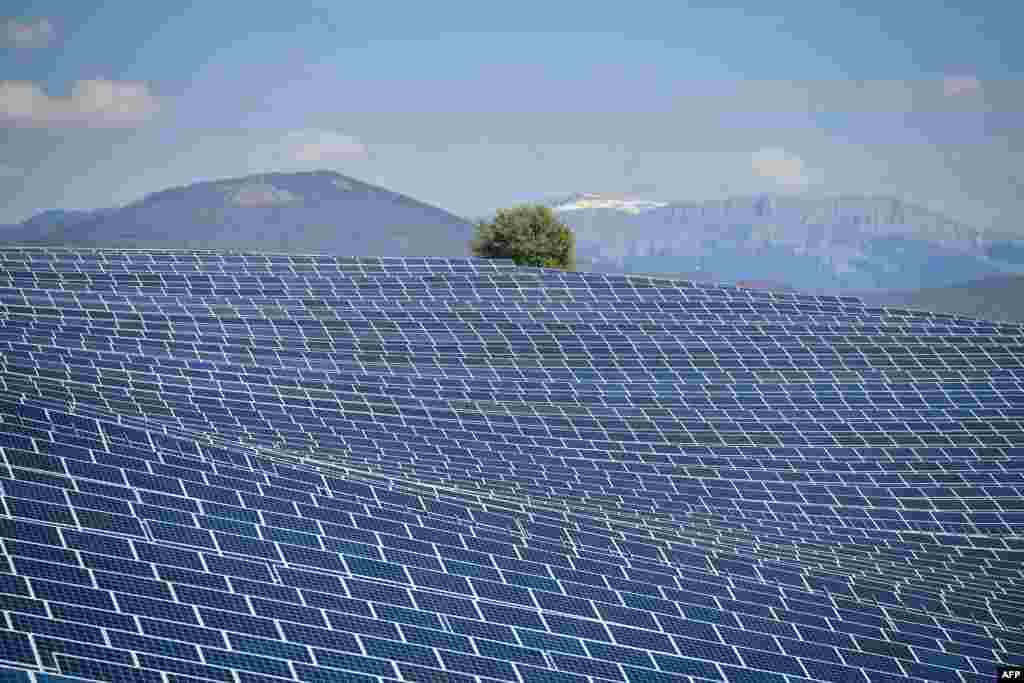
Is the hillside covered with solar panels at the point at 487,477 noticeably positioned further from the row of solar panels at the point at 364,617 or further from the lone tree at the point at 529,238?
the lone tree at the point at 529,238

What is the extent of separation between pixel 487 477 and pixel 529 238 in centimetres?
5883

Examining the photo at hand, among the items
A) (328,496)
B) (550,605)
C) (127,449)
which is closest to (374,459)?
(328,496)

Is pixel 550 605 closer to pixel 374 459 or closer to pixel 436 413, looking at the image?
pixel 374 459

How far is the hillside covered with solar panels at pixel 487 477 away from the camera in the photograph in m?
29.1

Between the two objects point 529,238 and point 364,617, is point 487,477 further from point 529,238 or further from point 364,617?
point 529,238

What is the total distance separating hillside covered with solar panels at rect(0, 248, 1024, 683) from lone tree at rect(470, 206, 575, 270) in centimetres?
3974

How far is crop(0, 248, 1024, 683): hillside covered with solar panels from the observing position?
1147 inches

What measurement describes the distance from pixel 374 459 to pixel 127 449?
11952 mm

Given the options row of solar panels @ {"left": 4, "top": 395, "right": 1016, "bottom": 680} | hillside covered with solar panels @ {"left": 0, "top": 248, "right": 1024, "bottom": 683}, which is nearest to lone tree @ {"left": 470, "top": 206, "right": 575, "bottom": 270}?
hillside covered with solar panels @ {"left": 0, "top": 248, "right": 1024, "bottom": 683}

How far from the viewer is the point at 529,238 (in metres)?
103

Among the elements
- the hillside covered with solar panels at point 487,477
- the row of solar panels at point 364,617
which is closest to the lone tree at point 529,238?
the hillside covered with solar panels at point 487,477

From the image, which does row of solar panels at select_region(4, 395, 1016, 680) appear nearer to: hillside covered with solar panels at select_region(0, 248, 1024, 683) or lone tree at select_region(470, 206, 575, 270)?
hillside covered with solar panels at select_region(0, 248, 1024, 683)

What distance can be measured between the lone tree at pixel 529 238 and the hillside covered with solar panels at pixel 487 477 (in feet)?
130

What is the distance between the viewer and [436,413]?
50.8 metres
